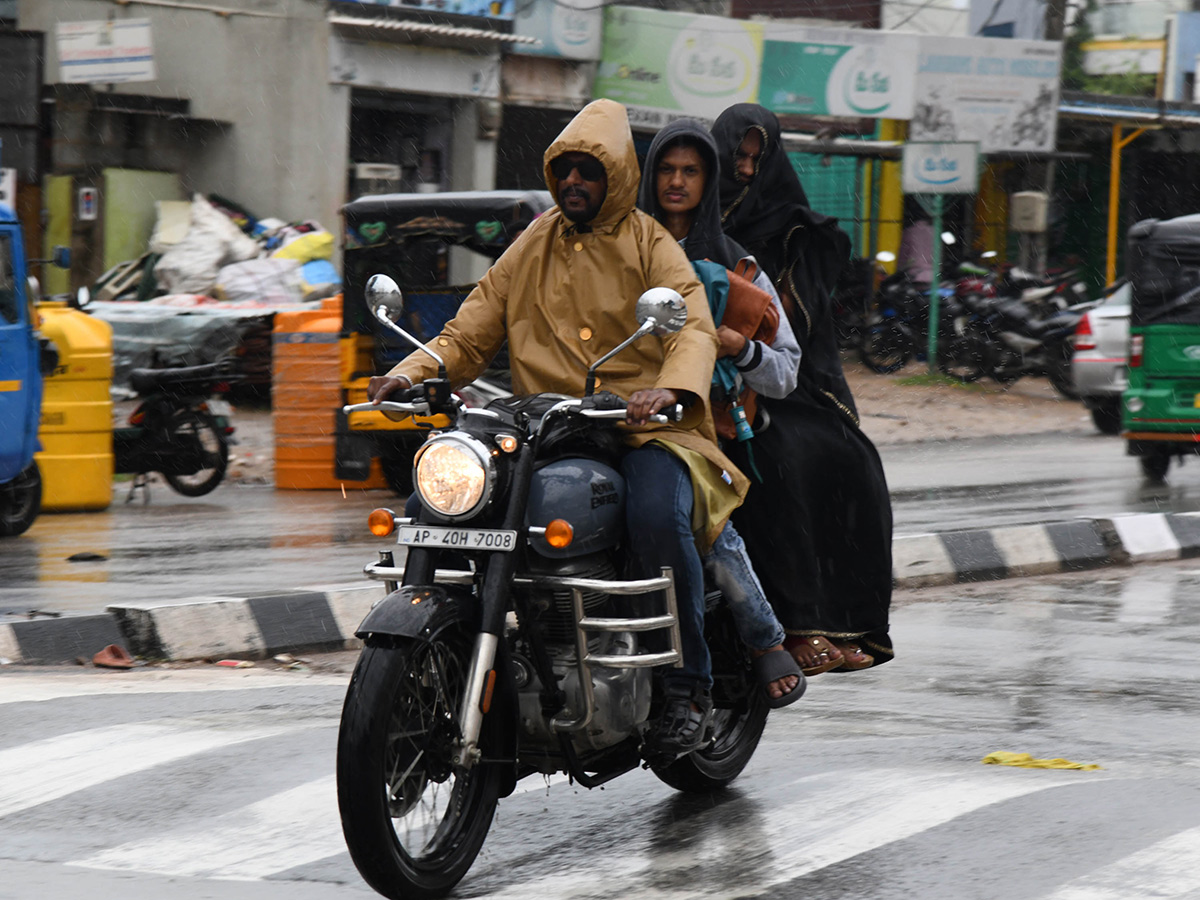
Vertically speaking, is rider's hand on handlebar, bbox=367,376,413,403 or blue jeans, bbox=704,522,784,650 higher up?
rider's hand on handlebar, bbox=367,376,413,403

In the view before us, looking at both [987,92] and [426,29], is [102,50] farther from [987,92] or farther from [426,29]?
[987,92]

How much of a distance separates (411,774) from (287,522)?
27.9 ft

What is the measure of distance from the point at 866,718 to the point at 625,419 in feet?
7.65

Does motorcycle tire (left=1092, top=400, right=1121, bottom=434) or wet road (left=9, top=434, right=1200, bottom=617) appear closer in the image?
wet road (left=9, top=434, right=1200, bottom=617)

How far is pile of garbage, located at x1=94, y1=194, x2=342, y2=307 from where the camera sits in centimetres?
2075

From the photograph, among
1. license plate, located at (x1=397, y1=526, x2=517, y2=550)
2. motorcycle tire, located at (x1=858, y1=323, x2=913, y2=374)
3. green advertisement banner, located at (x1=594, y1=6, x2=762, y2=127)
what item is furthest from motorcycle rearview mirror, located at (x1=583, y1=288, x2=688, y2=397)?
green advertisement banner, located at (x1=594, y1=6, x2=762, y2=127)

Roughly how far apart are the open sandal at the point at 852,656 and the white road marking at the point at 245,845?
148 centimetres

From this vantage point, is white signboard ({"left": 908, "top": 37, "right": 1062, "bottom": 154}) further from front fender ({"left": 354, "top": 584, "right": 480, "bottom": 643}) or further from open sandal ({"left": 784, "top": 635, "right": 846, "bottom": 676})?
front fender ({"left": 354, "top": 584, "right": 480, "bottom": 643})

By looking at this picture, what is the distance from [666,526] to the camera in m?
4.30

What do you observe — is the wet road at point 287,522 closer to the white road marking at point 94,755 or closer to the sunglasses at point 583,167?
the white road marking at point 94,755

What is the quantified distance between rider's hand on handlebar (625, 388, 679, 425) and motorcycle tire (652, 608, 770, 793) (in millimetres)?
920

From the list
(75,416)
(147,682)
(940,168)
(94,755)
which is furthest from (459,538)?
(940,168)

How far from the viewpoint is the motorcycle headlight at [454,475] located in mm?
4016

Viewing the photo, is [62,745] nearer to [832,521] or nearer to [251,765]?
[251,765]
